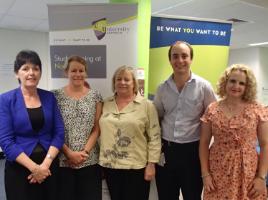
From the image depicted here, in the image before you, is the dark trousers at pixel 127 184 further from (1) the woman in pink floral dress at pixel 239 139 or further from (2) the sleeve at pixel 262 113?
(2) the sleeve at pixel 262 113

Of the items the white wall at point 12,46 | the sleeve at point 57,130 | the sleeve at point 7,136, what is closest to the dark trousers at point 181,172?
the sleeve at point 57,130

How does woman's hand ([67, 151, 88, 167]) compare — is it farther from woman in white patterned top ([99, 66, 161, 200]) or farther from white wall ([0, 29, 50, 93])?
white wall ([0, 29, 50, 93])

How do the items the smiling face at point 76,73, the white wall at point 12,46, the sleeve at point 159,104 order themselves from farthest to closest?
the white wall at point 12,46
the sleeve at point 159,104
the smiling face at point 76,73

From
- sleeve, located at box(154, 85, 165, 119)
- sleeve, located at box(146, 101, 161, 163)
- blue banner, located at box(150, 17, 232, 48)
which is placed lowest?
sleeve, located at box(146, 101, 161, 163)

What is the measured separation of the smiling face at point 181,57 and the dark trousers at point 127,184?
83 centimetres

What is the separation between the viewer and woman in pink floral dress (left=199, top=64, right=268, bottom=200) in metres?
1.74

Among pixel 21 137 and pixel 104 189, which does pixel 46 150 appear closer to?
pixel 21 137

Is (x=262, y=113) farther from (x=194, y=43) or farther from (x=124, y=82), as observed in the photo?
(x=194, y=43)

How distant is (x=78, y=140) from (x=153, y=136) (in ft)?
1.89

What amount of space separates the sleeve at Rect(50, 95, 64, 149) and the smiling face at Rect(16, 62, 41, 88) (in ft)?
0.74

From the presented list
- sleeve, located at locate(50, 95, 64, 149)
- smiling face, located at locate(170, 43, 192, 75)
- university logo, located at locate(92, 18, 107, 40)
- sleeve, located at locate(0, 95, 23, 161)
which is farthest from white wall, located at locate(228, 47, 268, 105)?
sleeve, located at locate(0, 95, 23, 161)

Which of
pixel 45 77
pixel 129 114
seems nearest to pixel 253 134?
pixel 129 114

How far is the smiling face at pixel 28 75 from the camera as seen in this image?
72.2 inches

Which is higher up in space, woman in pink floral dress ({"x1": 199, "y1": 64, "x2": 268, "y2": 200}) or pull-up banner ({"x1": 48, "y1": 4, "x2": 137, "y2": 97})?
pull-up banner ({"x1": 48, "y1": 4, "x2": 137, "y2": 97})
